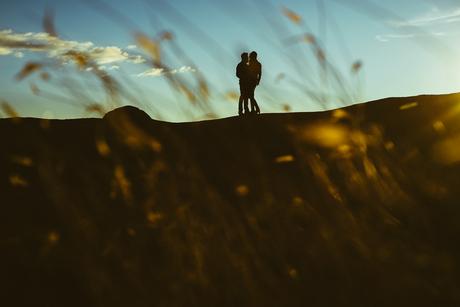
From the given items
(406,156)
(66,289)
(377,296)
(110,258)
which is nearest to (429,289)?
(377,296)

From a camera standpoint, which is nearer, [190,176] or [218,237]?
[218,237]

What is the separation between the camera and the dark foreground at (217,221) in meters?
4.05

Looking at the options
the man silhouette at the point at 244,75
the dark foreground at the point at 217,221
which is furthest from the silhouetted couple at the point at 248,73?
the dark foreground at the point at 217,221

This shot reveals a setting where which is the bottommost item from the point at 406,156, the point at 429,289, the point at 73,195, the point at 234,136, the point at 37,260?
the point at 429,289

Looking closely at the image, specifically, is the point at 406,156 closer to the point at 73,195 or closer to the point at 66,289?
the point at 73,195

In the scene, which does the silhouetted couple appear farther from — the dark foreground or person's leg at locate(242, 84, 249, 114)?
the dark foreground

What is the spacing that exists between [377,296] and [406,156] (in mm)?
4714

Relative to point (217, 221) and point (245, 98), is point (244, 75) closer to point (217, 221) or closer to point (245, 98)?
point (245, 98)

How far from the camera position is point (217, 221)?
4.85 meters

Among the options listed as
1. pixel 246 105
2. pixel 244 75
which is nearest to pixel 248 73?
pixel 244 75

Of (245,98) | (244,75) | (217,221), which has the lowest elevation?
(217,221)

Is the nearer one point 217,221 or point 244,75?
point 217,221

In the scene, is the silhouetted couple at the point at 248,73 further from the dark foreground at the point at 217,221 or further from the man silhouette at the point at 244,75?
the dark foreground at the point at 217,221

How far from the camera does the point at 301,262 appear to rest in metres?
4.55
